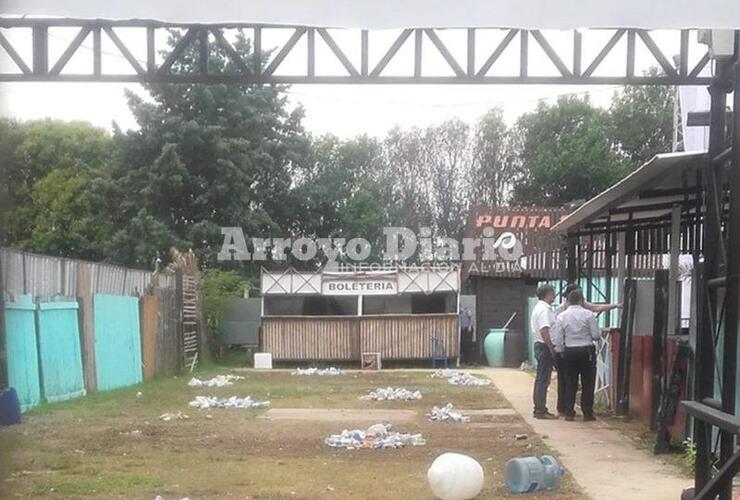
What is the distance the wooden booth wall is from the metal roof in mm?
10430

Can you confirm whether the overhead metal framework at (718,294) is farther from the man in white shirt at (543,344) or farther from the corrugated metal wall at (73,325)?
the corrugated metal wall at (73,325)

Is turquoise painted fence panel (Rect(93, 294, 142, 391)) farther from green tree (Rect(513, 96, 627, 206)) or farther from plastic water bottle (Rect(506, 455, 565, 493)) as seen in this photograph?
green tree (Rect(513, 96, 627, 206))

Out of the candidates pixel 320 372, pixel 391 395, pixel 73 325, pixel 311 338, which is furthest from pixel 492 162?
pixel 73 325

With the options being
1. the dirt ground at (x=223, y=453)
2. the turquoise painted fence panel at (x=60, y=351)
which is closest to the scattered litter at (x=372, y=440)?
the dirt ground at (x=223, y=453)

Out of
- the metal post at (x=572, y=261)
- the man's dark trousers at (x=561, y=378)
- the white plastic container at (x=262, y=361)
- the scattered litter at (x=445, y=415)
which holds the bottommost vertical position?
the white plastic container at (x=262, y=361)

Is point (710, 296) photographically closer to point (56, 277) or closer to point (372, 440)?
point (372, 440)

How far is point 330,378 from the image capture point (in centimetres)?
2208

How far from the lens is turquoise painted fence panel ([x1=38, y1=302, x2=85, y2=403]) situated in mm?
14133

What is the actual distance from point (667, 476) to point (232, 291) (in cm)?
2079

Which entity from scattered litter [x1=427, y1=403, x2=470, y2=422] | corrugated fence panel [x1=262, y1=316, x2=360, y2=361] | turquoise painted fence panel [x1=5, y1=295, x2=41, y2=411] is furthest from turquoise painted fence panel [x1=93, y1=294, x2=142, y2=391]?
corrugated fence panel [x1=262, y1=316, x2=360, y2=361]

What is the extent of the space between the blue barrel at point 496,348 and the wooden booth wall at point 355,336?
1247mm

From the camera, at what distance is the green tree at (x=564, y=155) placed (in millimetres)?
43625

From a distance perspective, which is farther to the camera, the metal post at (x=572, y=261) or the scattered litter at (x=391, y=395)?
the metal post at (x=572, y=261)

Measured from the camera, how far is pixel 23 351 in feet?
43.6
